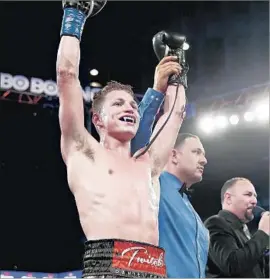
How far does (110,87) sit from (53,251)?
10.3 metres

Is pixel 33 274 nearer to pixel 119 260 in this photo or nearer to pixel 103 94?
pixel 103 94

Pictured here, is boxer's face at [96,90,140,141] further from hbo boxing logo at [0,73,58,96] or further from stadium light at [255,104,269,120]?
hbo boxing logo at [0,73,58,96]

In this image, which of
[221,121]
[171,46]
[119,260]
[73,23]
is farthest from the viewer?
[221,121]

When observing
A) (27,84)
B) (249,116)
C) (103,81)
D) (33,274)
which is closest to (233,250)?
(249,116)

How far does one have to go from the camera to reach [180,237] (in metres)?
2.12

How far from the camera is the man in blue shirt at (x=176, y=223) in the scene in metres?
2.08

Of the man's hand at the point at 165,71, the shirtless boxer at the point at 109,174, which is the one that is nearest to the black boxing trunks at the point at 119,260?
the shirtless boxer at the point at 109,174

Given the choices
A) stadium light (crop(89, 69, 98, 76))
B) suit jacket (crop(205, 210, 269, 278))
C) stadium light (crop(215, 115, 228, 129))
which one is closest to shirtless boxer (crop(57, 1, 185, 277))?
suit jacket (crop(205, 210, 269, 278))

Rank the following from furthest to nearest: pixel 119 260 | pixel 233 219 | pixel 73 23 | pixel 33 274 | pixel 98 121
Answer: pixel 33 274 < pixel 233 219 < pixel 98 121 < pixel 73 23 < pixel 119 260

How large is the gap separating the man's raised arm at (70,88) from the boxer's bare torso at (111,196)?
43mm

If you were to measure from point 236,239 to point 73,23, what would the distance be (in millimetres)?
1347

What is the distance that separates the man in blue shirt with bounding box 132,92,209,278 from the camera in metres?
2.08

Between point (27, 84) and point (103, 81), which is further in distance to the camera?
point (103, 81)

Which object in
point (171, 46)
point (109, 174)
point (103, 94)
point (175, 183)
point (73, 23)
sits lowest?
point (109, 174)
